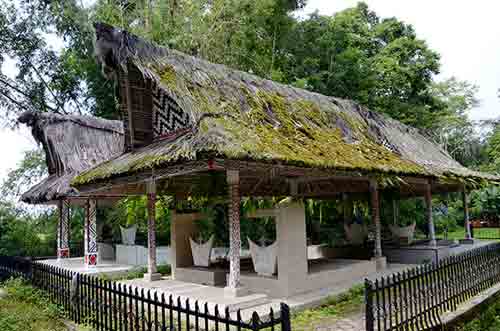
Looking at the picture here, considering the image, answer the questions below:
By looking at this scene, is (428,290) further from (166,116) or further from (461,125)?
(461,125)

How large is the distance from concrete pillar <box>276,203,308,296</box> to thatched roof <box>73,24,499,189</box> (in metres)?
1.07

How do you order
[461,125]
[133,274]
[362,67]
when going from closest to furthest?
[133,274] → [362,67] → [461,125]

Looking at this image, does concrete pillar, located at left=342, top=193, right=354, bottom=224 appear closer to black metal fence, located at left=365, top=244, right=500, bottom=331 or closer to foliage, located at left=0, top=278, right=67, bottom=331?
black metal fence, located at left=365, top=244, right=500, bottom=331

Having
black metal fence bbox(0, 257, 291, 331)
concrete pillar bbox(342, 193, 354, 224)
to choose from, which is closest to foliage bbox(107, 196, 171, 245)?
black metal fence bbox(0, 257, 291, 331)

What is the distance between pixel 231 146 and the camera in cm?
595

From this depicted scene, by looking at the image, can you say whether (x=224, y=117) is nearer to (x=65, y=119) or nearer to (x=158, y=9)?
(x=65, y=119)

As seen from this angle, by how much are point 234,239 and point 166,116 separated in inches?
116

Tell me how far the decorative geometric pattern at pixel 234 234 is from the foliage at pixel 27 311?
9.61ft

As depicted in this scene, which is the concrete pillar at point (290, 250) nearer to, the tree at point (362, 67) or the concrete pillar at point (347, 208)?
the concrete pillar at point (347, 208)

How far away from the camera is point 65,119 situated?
14289 millimetres

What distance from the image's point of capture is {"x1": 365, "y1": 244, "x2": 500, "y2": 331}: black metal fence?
477 centimetres

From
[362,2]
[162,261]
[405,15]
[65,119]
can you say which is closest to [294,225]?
[162,261]

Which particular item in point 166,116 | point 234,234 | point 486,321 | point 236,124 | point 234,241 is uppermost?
point 166,116

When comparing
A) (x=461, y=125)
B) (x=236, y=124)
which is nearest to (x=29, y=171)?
(x=236, y=124)
